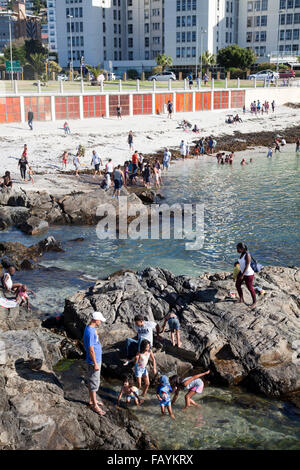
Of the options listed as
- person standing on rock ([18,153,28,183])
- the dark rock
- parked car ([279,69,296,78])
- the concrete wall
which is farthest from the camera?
parked car ([279,69,296,78])

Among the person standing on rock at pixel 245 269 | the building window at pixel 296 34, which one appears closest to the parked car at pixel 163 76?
the building window at pixel 296 34

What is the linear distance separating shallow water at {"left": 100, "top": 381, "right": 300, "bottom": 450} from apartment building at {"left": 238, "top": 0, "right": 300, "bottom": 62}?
4243 inches

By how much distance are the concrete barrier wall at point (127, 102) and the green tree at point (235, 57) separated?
70.0 feet

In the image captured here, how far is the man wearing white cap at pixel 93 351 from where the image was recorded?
10.3 meters

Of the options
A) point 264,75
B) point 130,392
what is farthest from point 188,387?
point 264,75

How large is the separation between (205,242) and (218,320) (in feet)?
33.6

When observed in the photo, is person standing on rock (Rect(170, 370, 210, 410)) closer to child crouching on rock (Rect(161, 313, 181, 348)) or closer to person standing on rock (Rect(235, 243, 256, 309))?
child crouching on rock (Rect(161, 313, 181, 348))

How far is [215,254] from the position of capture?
22.5 meters

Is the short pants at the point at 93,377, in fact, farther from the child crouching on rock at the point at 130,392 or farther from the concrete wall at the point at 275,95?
the concrete wall at the point at 275,95

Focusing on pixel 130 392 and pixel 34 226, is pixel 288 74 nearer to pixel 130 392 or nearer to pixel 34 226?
pixel 34 226

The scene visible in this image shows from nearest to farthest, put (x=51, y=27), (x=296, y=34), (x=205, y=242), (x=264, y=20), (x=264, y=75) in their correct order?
(x=205, y=242), (x=264, y=75), (x=296, y=34), (x=264, y=20), (x=51, y=27)

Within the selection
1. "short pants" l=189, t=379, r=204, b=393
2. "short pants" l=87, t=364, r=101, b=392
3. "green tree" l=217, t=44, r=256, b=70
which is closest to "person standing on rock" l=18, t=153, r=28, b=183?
"short pants" l=189, t=379, r=204, b=393

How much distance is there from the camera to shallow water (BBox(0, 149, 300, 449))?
35.8ft

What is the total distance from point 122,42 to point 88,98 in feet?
254
